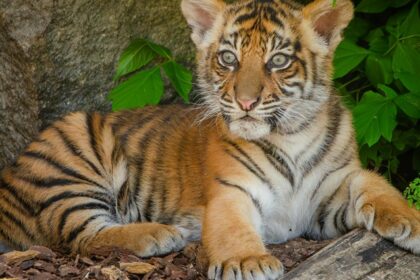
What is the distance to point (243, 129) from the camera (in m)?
4.66

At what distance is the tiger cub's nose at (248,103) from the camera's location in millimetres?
4531

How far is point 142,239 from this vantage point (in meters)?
4.84

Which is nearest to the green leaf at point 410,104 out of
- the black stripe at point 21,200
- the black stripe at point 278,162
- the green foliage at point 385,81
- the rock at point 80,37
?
the green foliage at point 385,81

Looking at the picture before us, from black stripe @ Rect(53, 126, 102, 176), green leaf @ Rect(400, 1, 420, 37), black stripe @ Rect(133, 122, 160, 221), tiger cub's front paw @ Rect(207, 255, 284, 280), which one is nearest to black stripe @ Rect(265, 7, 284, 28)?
green leaf @ Rect(400, 1, 420, 37)

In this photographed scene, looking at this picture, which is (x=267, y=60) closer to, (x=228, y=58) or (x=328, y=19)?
(x=228, y=58)

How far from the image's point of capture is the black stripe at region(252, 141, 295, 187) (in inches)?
195

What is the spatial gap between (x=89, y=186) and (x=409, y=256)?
6.41ft

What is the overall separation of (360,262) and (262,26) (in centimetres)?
138

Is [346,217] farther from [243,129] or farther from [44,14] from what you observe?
[44,14]

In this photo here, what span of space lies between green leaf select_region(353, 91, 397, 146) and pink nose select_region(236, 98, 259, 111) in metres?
0.82

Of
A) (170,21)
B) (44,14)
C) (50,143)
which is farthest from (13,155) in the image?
(170,21)

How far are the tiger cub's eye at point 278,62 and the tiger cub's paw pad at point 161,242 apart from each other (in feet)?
3.49

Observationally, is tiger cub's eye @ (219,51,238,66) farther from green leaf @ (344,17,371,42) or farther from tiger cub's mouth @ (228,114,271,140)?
green leaf @ (344,17,371,42)

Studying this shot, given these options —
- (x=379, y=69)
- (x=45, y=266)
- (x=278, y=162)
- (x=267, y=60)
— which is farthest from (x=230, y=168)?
(x=379, y=69)
